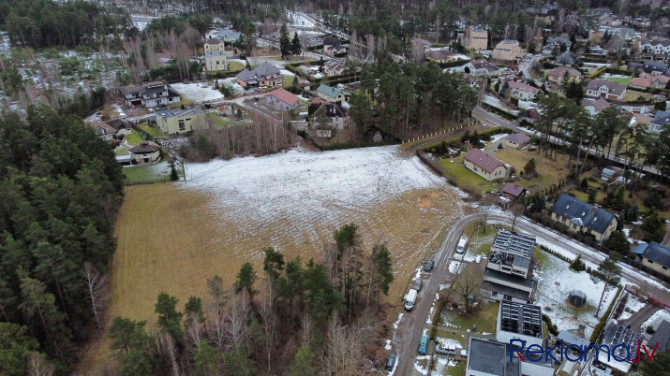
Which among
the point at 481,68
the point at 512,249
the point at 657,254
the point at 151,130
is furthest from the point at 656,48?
the point at 151,130

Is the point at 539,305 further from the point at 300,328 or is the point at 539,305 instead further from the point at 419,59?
the point at 419,59

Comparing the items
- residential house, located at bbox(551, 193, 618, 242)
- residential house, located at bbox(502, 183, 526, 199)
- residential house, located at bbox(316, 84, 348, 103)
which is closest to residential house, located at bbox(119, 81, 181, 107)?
residential house, located at bbox(316, 84, 348, 103)

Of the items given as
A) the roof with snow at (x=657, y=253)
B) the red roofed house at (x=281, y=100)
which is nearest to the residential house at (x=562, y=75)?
the red roofed house at (x=281, y=100)

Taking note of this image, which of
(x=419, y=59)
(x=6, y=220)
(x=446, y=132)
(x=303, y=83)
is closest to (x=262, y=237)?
(x=6, y=220)

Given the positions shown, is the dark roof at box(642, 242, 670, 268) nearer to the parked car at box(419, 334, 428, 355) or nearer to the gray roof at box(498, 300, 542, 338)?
the gray roof at box(498, 300, 542, 338)

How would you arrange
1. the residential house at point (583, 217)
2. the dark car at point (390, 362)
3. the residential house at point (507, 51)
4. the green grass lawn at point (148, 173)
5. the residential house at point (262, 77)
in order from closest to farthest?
the dark car at point (390, 362) → the residential house at point (583, 217) → the green grass lawn at point (148, 173) → the residential house at point (262, 77) → the residential house at point (507, 51)

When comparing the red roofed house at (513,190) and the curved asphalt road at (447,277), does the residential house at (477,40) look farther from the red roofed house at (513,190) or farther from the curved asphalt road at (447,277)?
the curved asphalt road at (447,277)
